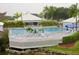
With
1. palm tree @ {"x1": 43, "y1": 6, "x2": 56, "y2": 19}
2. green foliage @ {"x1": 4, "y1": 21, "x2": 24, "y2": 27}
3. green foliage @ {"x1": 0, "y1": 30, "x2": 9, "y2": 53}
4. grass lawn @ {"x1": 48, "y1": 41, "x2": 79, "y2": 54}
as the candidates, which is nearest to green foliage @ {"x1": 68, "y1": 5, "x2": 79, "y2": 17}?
palm tree @ {"x1": 43, "y1": 6, "x2": 56, "y2": 19}

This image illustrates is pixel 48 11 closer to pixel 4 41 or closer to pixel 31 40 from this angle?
pixel 31 40

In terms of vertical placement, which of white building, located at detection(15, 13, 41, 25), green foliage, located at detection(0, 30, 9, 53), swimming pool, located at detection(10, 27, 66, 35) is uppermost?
white building, located at detection(15, 13, 41, 25)

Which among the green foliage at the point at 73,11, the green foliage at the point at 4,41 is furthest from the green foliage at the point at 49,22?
the green foliage at the point at 4,41

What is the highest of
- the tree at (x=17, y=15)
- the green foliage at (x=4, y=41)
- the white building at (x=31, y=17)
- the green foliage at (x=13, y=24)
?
the tree at (x=17, y=15)

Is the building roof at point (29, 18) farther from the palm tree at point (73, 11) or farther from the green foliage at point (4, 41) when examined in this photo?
the palm tree at point (73, 11)

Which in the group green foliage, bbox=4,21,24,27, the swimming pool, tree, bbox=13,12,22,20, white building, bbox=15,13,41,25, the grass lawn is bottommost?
the grass lawn

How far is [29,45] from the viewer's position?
2.23 meters

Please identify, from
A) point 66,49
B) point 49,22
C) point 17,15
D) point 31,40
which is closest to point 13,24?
point 17,15

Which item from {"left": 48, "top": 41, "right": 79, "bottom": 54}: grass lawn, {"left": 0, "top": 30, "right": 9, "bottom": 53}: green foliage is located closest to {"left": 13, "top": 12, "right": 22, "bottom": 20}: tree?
{"left": 0, "top": 30, "right": 9, "bottom": 53}: green foliage

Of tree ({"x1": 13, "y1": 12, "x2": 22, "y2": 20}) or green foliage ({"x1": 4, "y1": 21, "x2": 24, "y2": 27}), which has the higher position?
tree ({"x1": 13, "y1": 12, "x2": 22, "y2": 20})

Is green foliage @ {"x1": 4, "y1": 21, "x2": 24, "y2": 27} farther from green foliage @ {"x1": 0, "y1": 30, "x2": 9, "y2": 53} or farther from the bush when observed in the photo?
the bush

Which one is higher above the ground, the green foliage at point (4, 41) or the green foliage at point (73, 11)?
the green foliage at point (73, 11)

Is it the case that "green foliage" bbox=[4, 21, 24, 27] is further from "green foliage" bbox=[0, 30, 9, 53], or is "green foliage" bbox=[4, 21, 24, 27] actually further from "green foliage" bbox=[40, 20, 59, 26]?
"green foliage" bbox=[40, 20, 59, 26]

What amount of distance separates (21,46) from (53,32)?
1.06 feet
